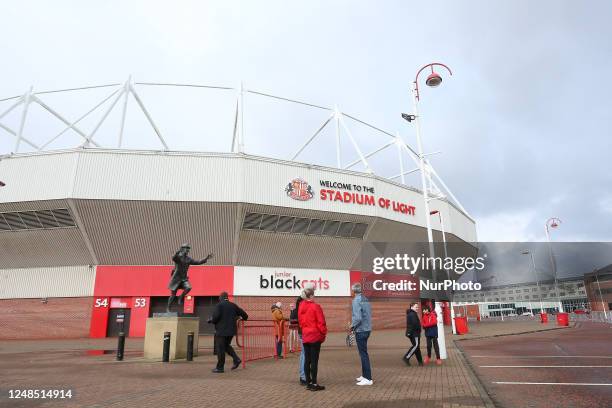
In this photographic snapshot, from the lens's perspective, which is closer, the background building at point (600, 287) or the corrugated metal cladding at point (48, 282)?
the corrugated metal cladding at point (48, 282)

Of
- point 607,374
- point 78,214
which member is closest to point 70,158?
point 78,214

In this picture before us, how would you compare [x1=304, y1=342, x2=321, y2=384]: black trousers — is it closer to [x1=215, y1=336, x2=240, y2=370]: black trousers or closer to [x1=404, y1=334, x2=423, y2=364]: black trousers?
[x1=215, y1=336, x2=240, y2=370]: black trousers

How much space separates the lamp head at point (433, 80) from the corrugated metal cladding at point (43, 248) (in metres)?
22.4

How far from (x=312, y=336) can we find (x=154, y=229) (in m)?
20.9

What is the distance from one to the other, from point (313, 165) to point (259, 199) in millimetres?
5036

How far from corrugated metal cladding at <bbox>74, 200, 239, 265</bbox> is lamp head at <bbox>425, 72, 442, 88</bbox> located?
14527 millimetres

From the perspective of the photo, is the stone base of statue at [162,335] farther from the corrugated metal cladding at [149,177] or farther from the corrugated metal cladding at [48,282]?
the corrugated metal cladding at [48,282]

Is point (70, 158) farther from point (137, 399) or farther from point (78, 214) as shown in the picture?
point (137, 399)

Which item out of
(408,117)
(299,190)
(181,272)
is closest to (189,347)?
(181,272)

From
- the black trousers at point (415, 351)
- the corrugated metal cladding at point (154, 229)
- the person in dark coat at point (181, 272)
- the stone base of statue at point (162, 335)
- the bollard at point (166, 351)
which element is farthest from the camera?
the corrugated metal cladding at point (154, 229)

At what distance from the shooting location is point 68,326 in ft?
84.2

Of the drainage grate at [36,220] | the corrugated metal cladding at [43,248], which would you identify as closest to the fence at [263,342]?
the drainage grate at [36,220]

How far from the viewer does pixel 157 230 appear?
25.5m

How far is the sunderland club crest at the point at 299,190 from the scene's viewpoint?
1046 inches
